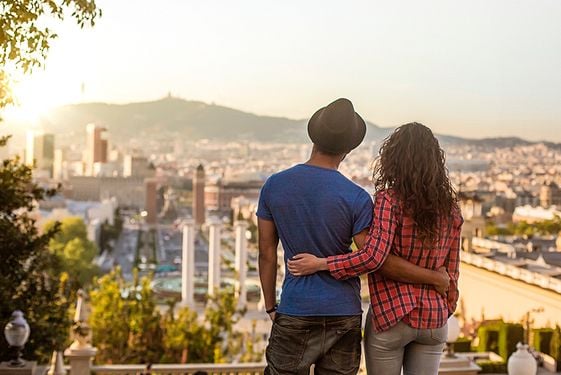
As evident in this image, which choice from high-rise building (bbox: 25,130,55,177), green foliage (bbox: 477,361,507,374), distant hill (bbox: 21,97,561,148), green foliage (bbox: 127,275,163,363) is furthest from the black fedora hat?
distant hill (bbox: 21,97,561,148)

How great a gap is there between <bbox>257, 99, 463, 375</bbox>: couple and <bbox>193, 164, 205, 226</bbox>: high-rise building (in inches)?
2564

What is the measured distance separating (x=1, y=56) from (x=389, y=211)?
164 cm

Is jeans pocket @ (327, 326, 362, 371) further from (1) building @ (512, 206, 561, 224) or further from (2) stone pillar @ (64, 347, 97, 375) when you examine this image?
(1) building @ (512, 206, 561, 224)

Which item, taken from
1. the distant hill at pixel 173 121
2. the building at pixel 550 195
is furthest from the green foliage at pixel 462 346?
the distant hill at pixel 173 121

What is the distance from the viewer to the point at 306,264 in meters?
2.12

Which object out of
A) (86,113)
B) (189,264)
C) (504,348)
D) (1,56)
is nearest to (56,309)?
(1,56)

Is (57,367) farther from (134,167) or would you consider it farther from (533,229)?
(134,167)

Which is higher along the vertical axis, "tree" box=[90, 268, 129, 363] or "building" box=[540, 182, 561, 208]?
"building" box=[540, 182, 561, 208]

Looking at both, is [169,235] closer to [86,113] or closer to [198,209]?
[198,209]

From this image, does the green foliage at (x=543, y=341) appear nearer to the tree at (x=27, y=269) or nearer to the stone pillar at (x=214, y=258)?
the tree at (x=27, y=269)

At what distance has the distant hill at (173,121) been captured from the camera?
12219 centimetres

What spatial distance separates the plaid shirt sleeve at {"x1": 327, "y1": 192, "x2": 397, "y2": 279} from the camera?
6.88ft

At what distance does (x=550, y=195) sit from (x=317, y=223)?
197 feet

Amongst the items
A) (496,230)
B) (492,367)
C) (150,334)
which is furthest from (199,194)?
(492,367)
